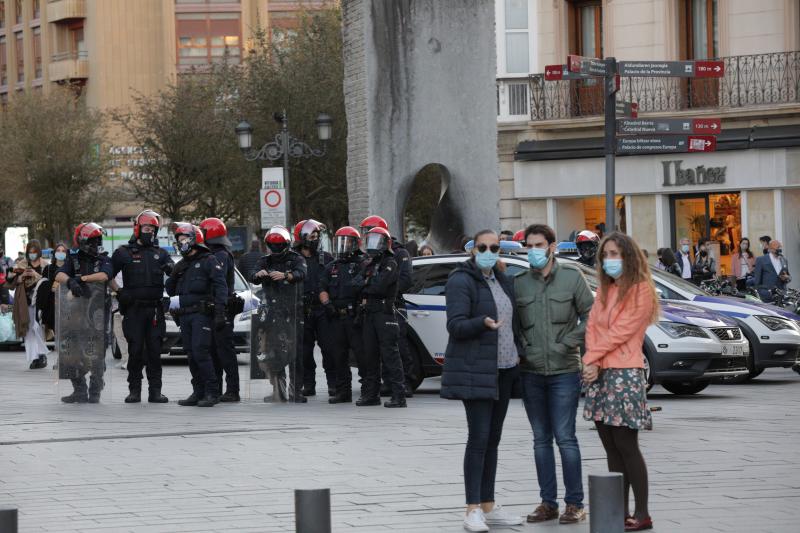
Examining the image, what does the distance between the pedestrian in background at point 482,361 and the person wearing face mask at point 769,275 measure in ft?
57.1

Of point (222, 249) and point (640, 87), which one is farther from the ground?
point (640, 87)

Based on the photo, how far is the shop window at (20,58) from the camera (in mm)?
81938

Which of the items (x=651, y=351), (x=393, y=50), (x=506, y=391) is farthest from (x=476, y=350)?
(x=393, y=50)

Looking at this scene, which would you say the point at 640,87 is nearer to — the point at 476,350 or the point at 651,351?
the point at 651,351

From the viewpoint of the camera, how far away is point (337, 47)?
4294 centimetres

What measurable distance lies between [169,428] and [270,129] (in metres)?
27.8

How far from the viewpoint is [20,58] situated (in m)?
82.5

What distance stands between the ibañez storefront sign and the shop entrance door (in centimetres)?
51

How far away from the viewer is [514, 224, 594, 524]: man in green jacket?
9.12 meters

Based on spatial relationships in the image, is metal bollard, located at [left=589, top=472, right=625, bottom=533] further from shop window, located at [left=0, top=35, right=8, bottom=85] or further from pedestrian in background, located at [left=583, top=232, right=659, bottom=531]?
shop window, located at [left=0, top=35, right=8, bottom=85]

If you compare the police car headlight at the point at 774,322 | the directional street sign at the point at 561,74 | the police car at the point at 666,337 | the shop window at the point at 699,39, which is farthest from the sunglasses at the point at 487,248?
the shop window at the point at 699,39

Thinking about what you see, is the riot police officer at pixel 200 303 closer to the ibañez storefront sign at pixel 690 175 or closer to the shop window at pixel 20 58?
the ibañez storefront sign at pixel 690 175

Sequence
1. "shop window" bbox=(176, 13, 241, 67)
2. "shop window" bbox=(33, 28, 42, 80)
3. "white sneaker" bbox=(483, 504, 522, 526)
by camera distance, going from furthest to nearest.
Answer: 1. "shop window" bbox=(33, 28, 42, 80)
2. "shop window" bbox=(176, 13, 241, 67)
3. "white sneaker" bbox=(483, 504, 522, 526)

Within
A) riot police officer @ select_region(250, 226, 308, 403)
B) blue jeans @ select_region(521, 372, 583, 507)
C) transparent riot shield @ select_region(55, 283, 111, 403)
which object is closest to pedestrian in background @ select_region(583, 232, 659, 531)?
blue jeans @ select_region(521, 372, 583, 507)
